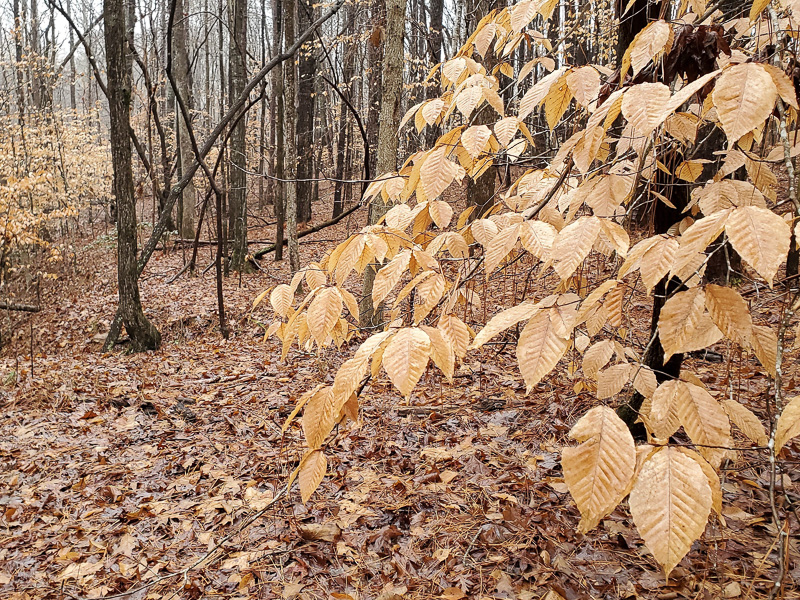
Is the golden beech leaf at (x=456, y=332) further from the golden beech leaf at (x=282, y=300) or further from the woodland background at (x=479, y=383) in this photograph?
the golden beech leaf at (x=282, y=300)

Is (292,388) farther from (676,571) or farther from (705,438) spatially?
(705,438)

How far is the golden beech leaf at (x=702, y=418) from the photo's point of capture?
0.89m

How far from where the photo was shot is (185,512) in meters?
3.12

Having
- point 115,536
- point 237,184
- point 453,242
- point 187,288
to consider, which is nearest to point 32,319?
point 187,288

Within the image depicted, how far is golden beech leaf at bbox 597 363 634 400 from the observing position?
162 cm

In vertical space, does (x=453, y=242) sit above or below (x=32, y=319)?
above

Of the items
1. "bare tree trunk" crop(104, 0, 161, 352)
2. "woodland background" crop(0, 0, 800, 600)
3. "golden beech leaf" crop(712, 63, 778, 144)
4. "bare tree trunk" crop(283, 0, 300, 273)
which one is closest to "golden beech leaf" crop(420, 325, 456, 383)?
"woodland background" crop(0, 0, 800, 600)

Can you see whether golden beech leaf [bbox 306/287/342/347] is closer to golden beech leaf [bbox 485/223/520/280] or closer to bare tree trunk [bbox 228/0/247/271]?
golden beech leaf [bbox 485/223/520/280]

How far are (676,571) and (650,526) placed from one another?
1.81 metres

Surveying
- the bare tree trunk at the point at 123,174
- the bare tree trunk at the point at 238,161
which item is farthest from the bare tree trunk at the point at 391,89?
the bare tree trunk at the point at 238,161

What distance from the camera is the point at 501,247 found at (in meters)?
1.11

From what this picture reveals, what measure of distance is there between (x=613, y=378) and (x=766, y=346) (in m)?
0.61

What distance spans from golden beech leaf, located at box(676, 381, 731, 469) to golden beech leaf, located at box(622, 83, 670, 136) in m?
0.52

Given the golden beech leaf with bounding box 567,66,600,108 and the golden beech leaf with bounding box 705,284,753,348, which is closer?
the golden beech leaf with bounding box 705,284,753,348
